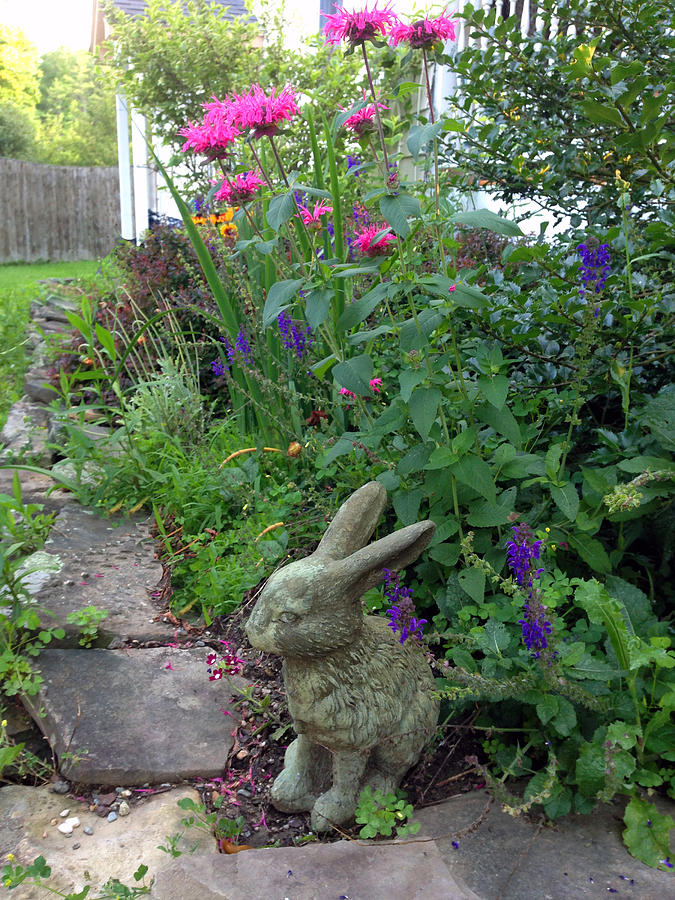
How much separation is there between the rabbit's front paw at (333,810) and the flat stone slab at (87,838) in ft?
0.81

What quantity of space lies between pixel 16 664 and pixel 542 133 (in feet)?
8.09

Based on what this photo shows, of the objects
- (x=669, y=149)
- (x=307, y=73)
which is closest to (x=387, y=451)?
(x=669, y=149)

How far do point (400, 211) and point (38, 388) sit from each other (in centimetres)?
429

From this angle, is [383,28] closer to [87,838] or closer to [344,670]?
[344,670]

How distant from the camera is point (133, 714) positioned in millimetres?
2123

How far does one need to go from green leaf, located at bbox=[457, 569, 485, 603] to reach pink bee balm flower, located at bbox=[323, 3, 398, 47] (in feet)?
4.79

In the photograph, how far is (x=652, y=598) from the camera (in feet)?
6.89

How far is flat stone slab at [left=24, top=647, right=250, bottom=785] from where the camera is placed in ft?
6.39

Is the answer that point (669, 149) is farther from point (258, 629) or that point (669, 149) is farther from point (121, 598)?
point (121, 598)

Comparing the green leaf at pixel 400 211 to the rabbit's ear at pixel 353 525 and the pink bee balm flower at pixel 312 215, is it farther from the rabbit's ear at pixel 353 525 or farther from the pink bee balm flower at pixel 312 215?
the pink bee balm flower at pixel 312 215

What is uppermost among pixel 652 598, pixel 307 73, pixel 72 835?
pixel 307 73

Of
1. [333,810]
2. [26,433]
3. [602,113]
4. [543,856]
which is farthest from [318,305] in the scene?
[26,433]

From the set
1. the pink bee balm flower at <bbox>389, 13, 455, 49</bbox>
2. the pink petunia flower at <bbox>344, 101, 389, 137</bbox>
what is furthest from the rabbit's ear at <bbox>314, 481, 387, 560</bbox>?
the pink petunia flower at <bbox>344, 101, 389, 137</bbox>

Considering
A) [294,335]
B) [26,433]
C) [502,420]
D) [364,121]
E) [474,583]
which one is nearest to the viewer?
[474,583]
